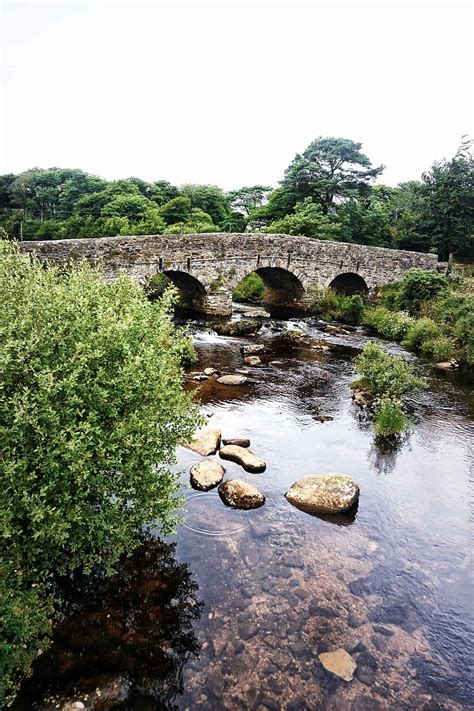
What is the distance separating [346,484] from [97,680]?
18.2ft

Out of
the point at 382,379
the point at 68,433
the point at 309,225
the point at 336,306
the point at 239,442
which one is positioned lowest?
the point at 239,442

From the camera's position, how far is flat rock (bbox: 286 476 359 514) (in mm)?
8375

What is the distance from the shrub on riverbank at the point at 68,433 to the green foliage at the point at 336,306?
22.8 meters

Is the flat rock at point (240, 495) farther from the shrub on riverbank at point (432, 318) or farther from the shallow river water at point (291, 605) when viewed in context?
the shrub on riverbank at point (432, 318)

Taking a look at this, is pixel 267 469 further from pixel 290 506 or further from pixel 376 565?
pixel 376 565

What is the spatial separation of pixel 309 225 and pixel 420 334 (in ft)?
58.3

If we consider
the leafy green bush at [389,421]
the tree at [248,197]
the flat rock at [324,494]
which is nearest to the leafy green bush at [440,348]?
the leafy green bush at [389,421]

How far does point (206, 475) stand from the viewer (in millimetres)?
9062

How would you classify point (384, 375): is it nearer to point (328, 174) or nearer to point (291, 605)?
point (291, 605)

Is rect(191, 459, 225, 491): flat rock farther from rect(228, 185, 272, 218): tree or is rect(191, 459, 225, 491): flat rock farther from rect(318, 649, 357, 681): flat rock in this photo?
rect(228, 185, 272, 218): tree

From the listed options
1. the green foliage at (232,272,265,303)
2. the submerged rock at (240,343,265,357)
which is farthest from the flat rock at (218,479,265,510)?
the green foliage at (232,272,265,303)

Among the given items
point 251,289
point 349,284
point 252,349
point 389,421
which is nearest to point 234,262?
point 252,349

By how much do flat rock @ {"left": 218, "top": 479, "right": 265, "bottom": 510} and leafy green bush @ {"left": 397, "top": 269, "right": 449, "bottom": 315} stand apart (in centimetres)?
2016

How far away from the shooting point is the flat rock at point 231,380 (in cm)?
1513
